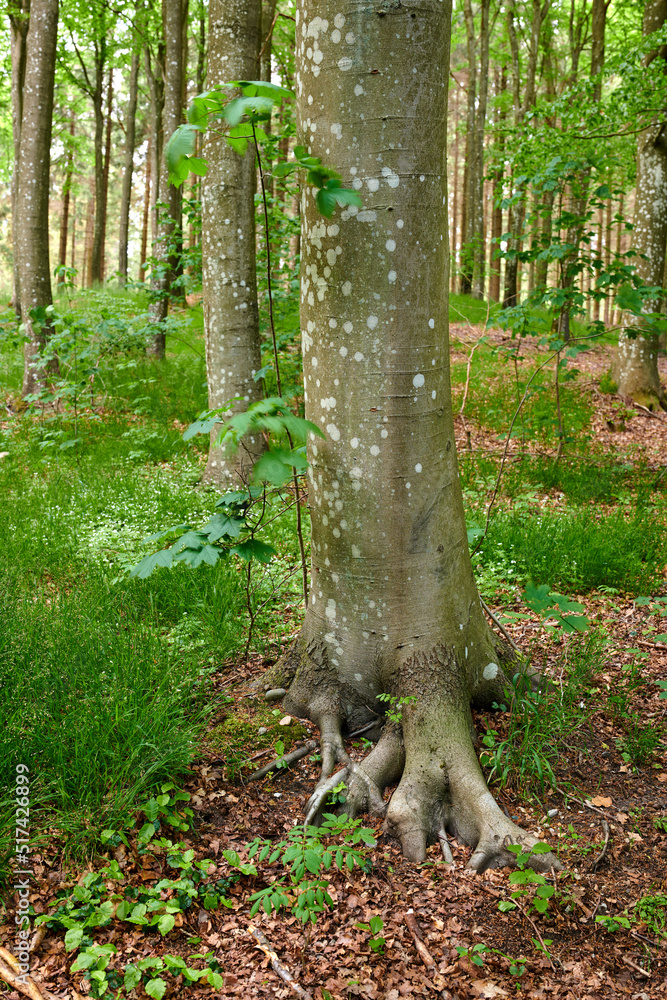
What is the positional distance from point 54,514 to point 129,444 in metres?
2.04

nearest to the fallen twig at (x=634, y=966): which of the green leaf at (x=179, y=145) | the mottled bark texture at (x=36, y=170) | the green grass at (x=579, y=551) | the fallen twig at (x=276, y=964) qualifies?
the fallen twig at (x=276, y=964)

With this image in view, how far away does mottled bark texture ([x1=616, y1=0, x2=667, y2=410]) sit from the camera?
8.20m

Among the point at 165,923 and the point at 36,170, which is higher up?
the point at 36,170

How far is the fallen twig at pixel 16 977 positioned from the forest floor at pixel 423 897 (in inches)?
0.9

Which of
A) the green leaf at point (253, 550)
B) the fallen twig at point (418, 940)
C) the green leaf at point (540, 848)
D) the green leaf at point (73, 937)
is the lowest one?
the fallen twig at point (418, 940)

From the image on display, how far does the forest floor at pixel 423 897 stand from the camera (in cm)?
183

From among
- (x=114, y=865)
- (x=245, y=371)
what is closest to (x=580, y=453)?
(x=245, y=371)

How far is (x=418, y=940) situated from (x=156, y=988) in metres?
0.82

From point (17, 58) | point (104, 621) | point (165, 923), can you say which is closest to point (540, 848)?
point (165, 923)

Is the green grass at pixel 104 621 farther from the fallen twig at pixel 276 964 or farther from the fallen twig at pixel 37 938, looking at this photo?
the fallen twig at pixel 276 964

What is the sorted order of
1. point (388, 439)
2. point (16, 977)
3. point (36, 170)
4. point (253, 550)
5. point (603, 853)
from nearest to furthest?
Result: 1. point (16, 977)
2. point (603, 853)
3. point (388, 439)
4. point (253, 550)
5. point (36, 170)

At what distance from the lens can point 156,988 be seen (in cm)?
172

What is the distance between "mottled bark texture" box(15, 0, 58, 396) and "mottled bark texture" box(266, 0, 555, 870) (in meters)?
5.84

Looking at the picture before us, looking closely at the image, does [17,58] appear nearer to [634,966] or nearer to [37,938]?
[37,938]
